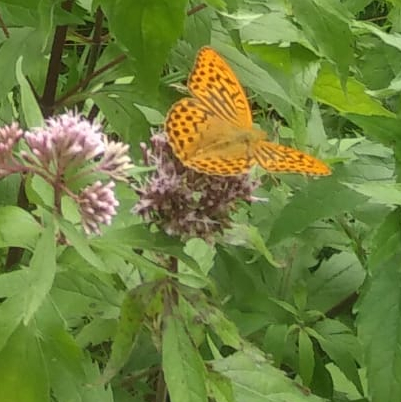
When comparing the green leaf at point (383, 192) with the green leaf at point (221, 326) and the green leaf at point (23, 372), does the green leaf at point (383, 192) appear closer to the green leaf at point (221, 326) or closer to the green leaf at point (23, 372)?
the green leaf at point (221, 326)

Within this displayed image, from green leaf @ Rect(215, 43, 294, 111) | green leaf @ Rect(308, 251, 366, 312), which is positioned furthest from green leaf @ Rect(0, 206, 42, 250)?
green leaf @ Rect(308, 251, 366, 312)

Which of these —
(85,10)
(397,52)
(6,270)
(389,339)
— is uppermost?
(85,10)

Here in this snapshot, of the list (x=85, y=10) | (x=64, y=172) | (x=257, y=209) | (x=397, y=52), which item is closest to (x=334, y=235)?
(x=257, y=209)

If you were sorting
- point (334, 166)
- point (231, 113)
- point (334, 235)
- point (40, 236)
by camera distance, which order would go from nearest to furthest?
1. point (40, 236)
2. point (231, 113)
3. point (334, 166)
4. point (334, 235)

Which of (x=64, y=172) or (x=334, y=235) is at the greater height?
(x=64, y=172)

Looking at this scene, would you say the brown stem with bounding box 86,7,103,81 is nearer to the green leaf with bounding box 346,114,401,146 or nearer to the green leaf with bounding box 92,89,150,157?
the green leaf with bounding box 92,89,150,157

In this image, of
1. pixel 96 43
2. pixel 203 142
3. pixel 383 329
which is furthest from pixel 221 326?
pixel 96 43

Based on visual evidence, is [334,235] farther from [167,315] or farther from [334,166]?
[167,315]
